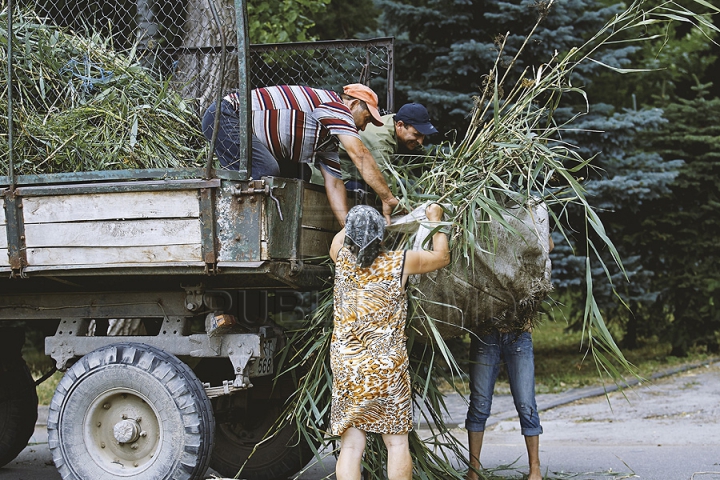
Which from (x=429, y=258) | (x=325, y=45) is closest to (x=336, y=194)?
(x=429, y=258)

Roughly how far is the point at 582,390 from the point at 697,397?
1.26 meters

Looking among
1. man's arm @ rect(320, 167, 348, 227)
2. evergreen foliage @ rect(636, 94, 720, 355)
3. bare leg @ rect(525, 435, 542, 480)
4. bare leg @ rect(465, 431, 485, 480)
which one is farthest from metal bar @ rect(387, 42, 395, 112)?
evergreen foliage @ rect(636, 94, 720, 355)

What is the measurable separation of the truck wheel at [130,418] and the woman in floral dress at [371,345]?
30.8 inches

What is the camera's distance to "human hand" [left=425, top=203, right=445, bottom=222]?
4.39 meters

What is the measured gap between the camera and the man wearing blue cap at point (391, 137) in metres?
5.24

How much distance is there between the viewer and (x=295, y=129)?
4891 mm


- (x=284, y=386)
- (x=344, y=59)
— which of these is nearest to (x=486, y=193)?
(x=284, y=386)

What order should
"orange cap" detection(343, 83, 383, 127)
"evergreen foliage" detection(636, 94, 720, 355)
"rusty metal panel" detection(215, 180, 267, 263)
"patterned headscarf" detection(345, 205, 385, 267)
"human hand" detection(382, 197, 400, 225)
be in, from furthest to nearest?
1. "evergreen foliage" detection(636, 94, 720, 355)
2. "orange cap" detection(343, 83, 383, 127)
3. "human hand" detection(382, 197, 400, 225)
4. "rusty metal panel" detection(215, 180, 267, 263)
5. "patterned headscarf" detection(345, 205, 385, 267)

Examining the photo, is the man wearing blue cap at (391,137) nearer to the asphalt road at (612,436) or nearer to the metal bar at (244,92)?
the metal bar at (244,92)

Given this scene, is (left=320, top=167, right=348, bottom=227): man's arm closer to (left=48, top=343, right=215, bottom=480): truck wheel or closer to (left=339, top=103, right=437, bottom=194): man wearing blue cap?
(left=339, top=103, right=437, bottom=194): man wearing blue cap

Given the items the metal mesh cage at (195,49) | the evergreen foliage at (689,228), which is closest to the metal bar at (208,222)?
the metal mesh cage at (195,49)

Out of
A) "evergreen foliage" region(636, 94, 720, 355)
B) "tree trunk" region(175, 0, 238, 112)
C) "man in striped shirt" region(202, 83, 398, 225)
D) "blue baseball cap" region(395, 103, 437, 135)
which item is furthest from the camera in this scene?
"evergreen foliage" region(636, 94, 720, 355)

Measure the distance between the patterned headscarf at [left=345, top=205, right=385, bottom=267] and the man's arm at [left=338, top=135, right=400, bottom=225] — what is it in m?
0.51

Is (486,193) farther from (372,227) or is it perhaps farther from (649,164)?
(649,164)
